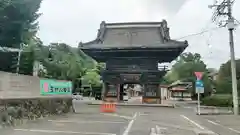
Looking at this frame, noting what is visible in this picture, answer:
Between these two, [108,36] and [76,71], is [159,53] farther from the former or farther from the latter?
[76,71]

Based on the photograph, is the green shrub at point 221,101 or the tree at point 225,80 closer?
the green shrub at point 221,101

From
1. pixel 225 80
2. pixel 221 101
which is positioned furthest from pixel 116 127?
pixel 225 80

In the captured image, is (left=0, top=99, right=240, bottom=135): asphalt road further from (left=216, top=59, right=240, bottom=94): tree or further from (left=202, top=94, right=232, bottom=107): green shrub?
(left=216, top=59, right=240, bottom=94): tree

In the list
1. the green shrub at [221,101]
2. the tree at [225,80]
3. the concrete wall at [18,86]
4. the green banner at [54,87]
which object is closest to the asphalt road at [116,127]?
the concrete wall at [18,86]

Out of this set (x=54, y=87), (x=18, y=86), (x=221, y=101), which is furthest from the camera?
(x=221, y=101)

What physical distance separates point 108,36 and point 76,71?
18.9 m

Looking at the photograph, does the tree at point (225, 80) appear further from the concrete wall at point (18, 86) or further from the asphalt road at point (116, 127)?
the concrete wall at point (18, 86)

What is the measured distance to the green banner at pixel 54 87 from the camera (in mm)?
14093

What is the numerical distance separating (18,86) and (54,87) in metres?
3.64

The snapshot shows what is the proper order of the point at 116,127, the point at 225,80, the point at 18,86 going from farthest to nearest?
the point at 225,80 < the point at 18,86 < the point at 116,127

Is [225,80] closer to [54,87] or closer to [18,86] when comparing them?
[54,87]

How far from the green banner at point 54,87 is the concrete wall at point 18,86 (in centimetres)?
45

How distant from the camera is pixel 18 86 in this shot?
11.7 m

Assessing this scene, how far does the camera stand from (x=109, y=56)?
31766 millimetres
